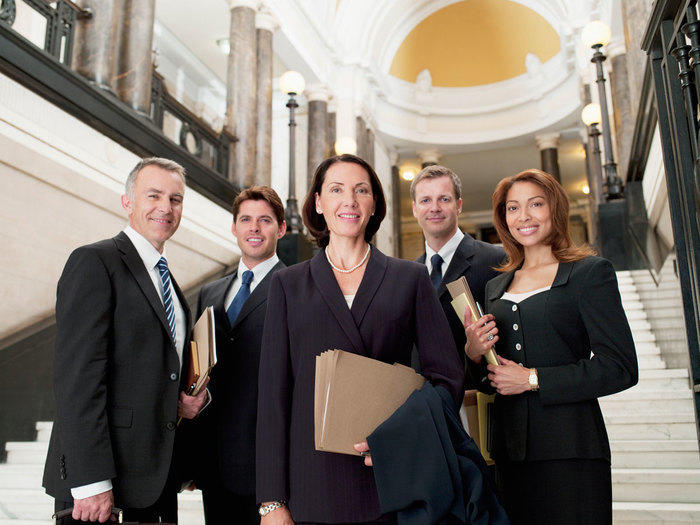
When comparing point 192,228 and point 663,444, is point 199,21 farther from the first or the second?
point 663,444

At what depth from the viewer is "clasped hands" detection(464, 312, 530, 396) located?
215 centimetres

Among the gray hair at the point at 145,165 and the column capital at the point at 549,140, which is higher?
the column capital at the point at 549,140

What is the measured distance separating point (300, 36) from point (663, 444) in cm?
1145

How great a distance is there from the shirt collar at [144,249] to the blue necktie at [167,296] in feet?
0.08

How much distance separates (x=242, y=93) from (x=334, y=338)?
30.4 feet

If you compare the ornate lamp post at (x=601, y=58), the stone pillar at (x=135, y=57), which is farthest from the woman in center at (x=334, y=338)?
the ornate lamp post at (x=601, y=58)

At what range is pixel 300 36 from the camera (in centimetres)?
1339

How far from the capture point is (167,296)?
244 cm

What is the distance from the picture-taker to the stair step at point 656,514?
11.0 ft

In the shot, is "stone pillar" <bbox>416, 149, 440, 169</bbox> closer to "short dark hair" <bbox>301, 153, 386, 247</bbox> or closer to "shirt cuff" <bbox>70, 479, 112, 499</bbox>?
"short dark hair" <bbox>301, 153, 386, 247</bbox>

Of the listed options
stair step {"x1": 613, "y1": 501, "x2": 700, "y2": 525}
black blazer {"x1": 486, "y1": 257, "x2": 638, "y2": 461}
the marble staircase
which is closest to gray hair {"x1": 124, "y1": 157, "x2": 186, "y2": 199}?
black blazer {"x1": 486, "y1": 257, "x2": 638, "y2": 461}

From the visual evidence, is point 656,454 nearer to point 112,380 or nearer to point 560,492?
point 560,492

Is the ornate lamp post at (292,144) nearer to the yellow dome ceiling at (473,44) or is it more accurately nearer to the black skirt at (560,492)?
the black skirt at (560,492)

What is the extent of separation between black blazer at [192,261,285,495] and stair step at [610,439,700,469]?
270 cm
